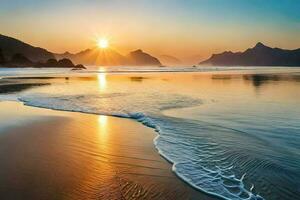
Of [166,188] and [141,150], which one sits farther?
[141,150]

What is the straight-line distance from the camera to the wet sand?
5836mm

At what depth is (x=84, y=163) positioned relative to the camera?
24.5 feet

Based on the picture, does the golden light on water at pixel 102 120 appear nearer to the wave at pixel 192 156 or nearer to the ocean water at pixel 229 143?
the wave at pixel 192 156

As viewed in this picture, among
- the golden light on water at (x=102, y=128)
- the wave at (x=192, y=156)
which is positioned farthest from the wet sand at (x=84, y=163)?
the wave at (x=192, y=156)

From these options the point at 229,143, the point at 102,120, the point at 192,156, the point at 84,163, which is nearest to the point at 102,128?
the point at 102,120

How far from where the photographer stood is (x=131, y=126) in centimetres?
1195

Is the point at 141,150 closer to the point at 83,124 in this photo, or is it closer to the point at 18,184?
the point at 18,184

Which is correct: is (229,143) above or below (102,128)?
above

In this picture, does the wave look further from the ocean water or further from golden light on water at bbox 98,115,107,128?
golden light on water at bbox 98,115,107,128

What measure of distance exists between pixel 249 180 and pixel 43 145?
6.01m

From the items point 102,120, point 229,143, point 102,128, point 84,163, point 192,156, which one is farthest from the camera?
point 102,120

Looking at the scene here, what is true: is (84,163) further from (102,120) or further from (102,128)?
(102,120)

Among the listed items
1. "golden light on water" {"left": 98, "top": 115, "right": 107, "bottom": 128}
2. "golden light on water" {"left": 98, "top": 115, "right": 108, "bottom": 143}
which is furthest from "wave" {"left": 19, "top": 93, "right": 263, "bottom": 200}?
"golden light on water" {"left": 98, "top": 115, "right": 108, "bottom": 143}

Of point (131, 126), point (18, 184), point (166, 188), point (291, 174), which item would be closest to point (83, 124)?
point (131, 126)
